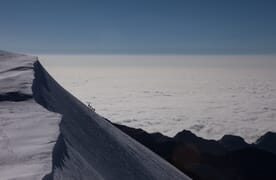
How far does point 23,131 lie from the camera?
1099cm

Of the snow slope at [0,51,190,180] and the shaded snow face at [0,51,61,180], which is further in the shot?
the snow slope at [0,51,190,180]

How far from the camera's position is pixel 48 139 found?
407 inches

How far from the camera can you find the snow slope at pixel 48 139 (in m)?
8.84

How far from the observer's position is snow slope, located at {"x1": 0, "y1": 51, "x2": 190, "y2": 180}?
348 inches

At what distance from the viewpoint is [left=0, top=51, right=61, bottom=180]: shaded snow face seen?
8102 millimetres

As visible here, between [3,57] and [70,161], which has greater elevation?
[3,57]

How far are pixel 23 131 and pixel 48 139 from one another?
3.47 ft

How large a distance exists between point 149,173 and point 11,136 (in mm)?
10338

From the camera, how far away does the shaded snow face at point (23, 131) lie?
8.10 meters

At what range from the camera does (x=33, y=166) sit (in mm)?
8008

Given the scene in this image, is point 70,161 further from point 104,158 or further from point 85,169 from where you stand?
point 104,158

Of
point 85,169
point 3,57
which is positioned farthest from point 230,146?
point 85,169

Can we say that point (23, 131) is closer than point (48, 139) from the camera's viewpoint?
No

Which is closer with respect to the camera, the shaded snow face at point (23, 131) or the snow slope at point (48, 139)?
the shaded snow face at point (23, 131)
